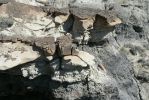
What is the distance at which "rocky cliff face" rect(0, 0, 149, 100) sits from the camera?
494 cm

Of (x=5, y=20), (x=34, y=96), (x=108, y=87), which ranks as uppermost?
(x=5, y=20)

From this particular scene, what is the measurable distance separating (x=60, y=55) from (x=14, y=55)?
61 centimetres

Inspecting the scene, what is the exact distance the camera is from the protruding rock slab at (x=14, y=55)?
486 cm

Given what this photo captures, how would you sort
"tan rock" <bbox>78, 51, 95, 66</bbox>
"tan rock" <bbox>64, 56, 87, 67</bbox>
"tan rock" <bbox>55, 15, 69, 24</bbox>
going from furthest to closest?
1. "tan rock" <bbox>55, 15, 69, 24</bbox>
2. "tan rock" <bbox>78, 51, 95, 66</bbox>
3. "tan rock" <bbox>64, 56, 87, 67</bbox>

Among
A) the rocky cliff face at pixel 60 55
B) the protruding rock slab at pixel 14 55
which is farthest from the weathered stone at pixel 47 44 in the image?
the protruding rock slab at pixel 14 55

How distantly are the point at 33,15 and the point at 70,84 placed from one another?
1131mm

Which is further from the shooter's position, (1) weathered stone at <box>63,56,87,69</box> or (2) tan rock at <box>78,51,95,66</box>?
(2) tan rock at <box>78,51,95,66</box>

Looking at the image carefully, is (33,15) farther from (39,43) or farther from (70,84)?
(70,84)

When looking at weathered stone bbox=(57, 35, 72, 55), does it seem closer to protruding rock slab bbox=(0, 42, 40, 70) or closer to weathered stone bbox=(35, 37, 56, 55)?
weathered stone bbox=(35, 37, 56, 55)

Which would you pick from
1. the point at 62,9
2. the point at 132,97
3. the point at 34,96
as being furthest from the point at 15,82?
the point at 132,97

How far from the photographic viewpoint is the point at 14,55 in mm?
4902

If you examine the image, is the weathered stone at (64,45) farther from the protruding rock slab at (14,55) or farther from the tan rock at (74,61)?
the protruding rock slab at (14,55)

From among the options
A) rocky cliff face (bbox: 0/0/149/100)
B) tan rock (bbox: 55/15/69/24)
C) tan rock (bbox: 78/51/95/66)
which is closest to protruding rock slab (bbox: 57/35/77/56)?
rocky cliff face (bbox: 0/0/149/100)

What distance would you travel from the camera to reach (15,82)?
5.38 metres
